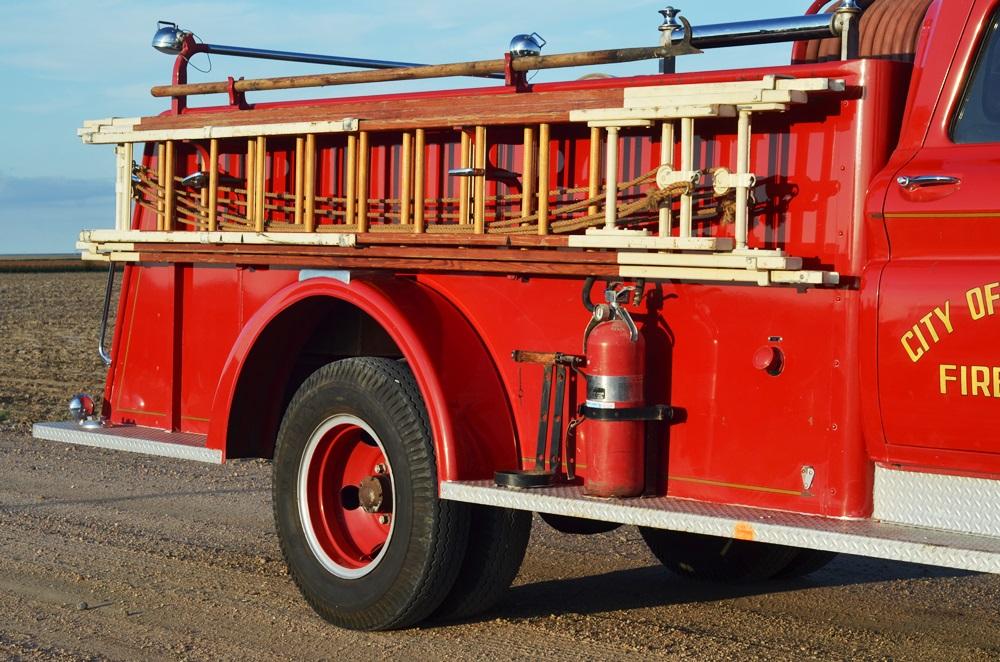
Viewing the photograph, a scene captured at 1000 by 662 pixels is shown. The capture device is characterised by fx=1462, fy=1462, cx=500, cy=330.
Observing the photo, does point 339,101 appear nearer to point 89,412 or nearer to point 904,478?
point 89,412

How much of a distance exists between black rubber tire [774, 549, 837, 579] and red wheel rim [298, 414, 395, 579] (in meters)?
1.90

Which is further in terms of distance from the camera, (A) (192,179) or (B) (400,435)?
(A) (192,179)

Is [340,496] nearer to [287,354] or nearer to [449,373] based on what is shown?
[287,354]

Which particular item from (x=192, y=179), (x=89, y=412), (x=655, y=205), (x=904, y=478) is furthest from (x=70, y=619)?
(x=904, y=478)

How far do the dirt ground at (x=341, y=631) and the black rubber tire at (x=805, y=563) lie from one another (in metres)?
0.07

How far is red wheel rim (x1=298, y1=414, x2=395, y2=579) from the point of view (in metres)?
5.77

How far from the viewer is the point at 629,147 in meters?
5.05

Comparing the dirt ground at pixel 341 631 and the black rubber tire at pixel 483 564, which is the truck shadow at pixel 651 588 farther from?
the black rubber tire at pixel 483 564

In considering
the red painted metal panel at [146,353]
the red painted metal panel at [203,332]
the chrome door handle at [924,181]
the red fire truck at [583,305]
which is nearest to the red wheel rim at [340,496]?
the red fire truck at [583,305]

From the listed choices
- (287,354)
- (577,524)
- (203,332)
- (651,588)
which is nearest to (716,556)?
(651,588)

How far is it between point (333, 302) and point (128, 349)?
4.26 ft

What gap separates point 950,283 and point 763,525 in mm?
914

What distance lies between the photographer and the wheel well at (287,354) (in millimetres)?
6051

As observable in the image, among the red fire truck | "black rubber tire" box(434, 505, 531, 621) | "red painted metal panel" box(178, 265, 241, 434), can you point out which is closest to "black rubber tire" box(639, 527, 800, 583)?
the red fire truck
